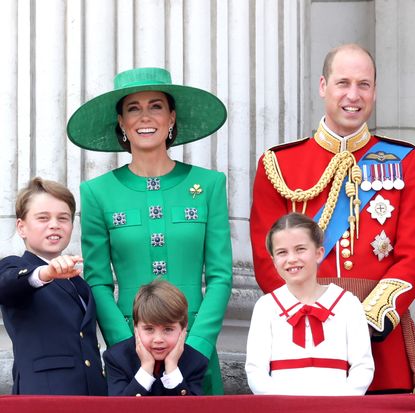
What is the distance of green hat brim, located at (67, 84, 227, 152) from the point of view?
596cm

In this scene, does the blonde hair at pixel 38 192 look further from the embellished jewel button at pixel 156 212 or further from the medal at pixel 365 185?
the medal at pixel 365 185

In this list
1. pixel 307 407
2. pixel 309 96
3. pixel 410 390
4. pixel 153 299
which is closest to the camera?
pixel 307 407

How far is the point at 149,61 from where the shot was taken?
677cm

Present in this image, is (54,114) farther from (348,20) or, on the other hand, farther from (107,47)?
(348,20)

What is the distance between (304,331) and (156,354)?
0.50 m

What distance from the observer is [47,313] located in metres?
5.48

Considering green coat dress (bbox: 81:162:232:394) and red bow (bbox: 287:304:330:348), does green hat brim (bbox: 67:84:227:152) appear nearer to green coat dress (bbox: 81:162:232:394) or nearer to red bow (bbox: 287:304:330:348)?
green coat dress (bbox: 81:162:232:394)

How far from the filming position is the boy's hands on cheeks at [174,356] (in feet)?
17.4

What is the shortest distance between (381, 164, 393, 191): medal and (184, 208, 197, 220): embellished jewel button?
0.71 m

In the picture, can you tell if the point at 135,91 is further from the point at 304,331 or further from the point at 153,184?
the point at 304,331

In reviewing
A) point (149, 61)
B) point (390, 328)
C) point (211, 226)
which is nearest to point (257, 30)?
point (149, 61)

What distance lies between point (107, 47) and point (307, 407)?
95.1 inches

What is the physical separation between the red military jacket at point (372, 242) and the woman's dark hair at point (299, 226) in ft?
1.00

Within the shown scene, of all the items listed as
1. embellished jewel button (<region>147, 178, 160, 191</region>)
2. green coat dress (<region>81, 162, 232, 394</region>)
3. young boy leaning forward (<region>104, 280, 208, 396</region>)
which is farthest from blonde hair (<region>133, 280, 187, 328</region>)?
embellished jewel button (<region>147, 178, 160, 191</region>)
